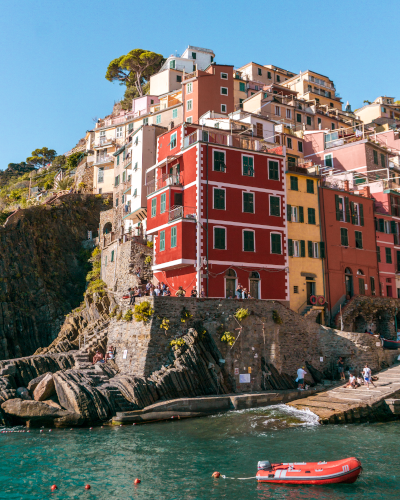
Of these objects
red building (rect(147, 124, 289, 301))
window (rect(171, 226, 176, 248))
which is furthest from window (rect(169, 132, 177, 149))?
window (rect(171, 226, 176, 248))

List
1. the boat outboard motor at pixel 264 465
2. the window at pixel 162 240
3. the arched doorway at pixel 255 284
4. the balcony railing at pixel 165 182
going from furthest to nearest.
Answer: the balcony railing at pixel 165 182, the window at pixel 162 240, the arched doorway at pixel 255 284, the boat outboard motor at pixel 264 465

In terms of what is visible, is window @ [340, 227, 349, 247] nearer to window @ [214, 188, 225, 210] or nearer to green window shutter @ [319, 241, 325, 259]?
green window shutter @ [319, 241, 325, 259]

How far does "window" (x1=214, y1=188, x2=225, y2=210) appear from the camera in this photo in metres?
40.1

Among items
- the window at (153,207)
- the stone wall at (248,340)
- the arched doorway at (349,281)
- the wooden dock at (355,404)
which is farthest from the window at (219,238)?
the arched doorway at (349,281)

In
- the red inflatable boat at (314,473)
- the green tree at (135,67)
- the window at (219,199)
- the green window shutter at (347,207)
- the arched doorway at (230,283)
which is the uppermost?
the green tree at (135,67)

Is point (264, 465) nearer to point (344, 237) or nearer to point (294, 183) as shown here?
point (294, 183)

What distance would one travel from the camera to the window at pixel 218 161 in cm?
4075

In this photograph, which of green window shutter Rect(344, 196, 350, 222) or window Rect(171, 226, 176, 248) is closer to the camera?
window Rect(171, 226, 176, 248)

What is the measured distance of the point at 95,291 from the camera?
53.8 meters

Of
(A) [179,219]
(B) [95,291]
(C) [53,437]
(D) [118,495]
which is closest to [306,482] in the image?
(D) [118,495]

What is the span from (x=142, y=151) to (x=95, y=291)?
16.3 m

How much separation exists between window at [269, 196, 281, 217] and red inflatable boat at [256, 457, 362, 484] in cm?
2583

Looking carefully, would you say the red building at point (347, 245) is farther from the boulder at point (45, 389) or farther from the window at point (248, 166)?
the boulder at point (45, 389)

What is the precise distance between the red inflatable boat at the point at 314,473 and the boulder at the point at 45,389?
17039mm
